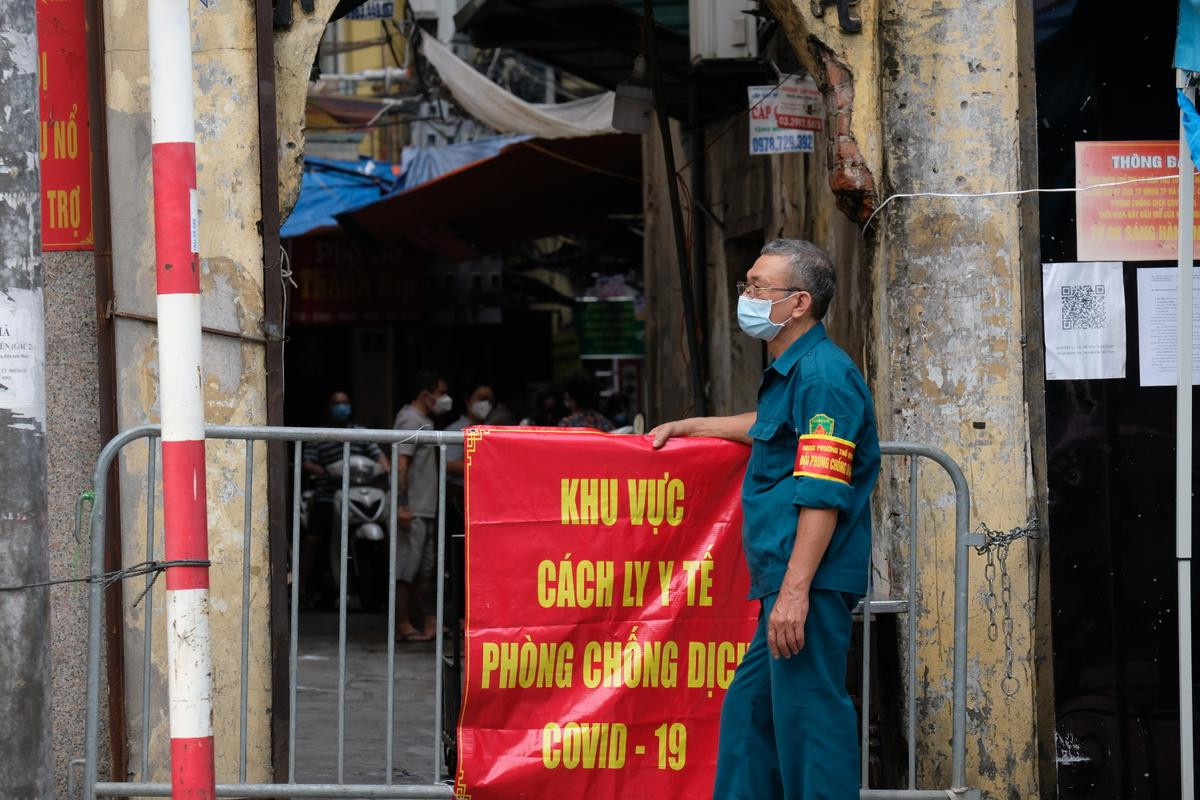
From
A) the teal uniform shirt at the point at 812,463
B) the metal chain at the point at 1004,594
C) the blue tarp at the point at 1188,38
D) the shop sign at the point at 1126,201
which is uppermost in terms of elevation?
the blue tarp at the point at 1188,38

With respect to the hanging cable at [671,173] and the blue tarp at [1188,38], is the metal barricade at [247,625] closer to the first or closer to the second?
the blue tarp at [1188,38]

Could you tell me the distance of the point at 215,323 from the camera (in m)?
5.55

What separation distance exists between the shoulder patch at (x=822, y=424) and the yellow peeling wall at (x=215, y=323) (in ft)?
6.86

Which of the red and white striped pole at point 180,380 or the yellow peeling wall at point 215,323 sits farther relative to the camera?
the yellow peeling wall at point 215,323

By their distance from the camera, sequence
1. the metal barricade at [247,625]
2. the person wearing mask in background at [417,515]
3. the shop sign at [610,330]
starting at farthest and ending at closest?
1. the shop sign at [610,330]
2. the person wearing mask in background at [417,515]
3. the metal barricade at [247,625]

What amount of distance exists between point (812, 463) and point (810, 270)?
675 millimetres

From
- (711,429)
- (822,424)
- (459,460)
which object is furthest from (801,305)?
(459,460)

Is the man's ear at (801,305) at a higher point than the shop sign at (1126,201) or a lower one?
lower

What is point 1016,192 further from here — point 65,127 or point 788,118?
point 65,127

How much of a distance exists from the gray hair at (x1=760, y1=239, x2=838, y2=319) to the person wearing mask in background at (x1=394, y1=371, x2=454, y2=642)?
6491 mm

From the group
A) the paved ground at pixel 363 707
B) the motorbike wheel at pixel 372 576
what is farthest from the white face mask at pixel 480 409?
the paved ground at pixel 363 707

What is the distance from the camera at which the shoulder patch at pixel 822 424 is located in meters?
4.55

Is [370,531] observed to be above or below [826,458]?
below

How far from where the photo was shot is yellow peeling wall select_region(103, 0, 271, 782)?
5.47 m
